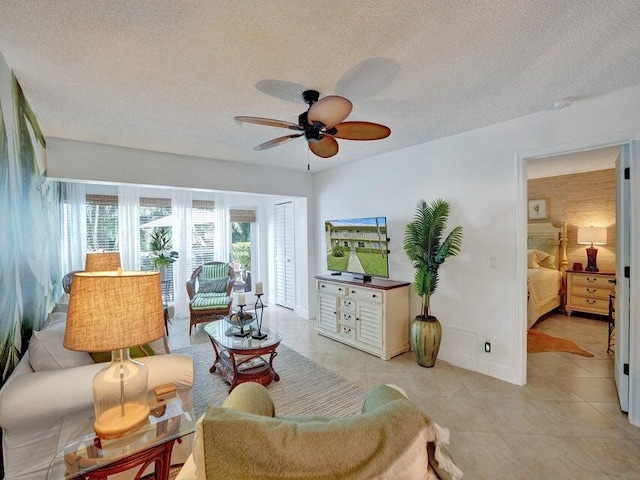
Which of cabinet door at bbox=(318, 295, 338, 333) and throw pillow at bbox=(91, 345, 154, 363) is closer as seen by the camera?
throw pillow at bbox=(91, 345, 154, 363)

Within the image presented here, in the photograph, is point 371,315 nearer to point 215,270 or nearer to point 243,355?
point 243,355

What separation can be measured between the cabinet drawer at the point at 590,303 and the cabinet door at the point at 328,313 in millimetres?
4111

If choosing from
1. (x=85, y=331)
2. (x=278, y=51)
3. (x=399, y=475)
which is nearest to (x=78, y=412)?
(x=85, y=331)

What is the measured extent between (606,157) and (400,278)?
3.16 metres

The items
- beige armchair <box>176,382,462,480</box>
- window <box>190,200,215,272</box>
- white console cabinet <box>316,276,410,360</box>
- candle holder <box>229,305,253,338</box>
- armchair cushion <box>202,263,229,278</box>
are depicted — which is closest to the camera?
beige armchair <box>176,382,462,480</box>

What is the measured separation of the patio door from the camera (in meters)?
5.57

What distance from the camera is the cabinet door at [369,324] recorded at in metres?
3.52

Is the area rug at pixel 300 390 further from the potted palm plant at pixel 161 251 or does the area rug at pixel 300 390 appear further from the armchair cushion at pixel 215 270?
the potted palm plant at pixel 161 251

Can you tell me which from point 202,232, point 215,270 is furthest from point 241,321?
point 202,232

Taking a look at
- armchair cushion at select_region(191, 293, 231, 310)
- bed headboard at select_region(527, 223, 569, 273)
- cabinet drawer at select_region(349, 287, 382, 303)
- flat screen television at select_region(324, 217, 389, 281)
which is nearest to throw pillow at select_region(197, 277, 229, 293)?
armchair cushion at select_region(191, 293, 231, 310)

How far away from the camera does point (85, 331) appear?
1.14m

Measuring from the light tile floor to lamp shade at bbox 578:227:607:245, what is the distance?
5.78 feet

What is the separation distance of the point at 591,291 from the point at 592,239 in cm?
84

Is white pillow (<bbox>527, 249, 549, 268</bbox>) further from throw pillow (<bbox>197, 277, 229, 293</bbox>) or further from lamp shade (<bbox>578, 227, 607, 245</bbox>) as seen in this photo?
throw pillow (<bbox>197, 277, 229, 293</bbox>)
